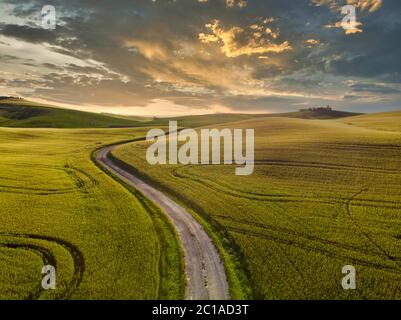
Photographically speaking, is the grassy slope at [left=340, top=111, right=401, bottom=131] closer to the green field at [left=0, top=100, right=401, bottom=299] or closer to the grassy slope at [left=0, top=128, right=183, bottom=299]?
the green field at [left=0, top=100, right=401, bottom=299]

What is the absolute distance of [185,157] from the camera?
62625 millimetres

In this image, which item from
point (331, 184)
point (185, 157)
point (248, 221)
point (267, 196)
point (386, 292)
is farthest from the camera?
point (185, 157)

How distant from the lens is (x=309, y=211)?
3200cm

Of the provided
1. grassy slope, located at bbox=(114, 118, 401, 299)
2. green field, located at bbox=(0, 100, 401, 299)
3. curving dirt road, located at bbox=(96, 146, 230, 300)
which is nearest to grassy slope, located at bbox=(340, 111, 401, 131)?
grassy slope, located at bbox=(114, 118, 401, 299)

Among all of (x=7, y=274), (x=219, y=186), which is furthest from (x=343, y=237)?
(x=7, y=274)

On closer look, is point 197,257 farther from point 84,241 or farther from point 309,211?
point 309,211

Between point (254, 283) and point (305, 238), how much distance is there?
8.08 meters

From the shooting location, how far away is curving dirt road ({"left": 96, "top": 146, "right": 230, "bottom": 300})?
1978cm

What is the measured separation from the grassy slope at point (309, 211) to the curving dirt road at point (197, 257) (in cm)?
191

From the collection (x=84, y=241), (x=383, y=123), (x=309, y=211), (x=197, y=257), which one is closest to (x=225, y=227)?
(x=197, y=257)

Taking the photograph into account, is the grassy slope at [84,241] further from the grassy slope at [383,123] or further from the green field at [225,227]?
the grassy slope at [383,123]
